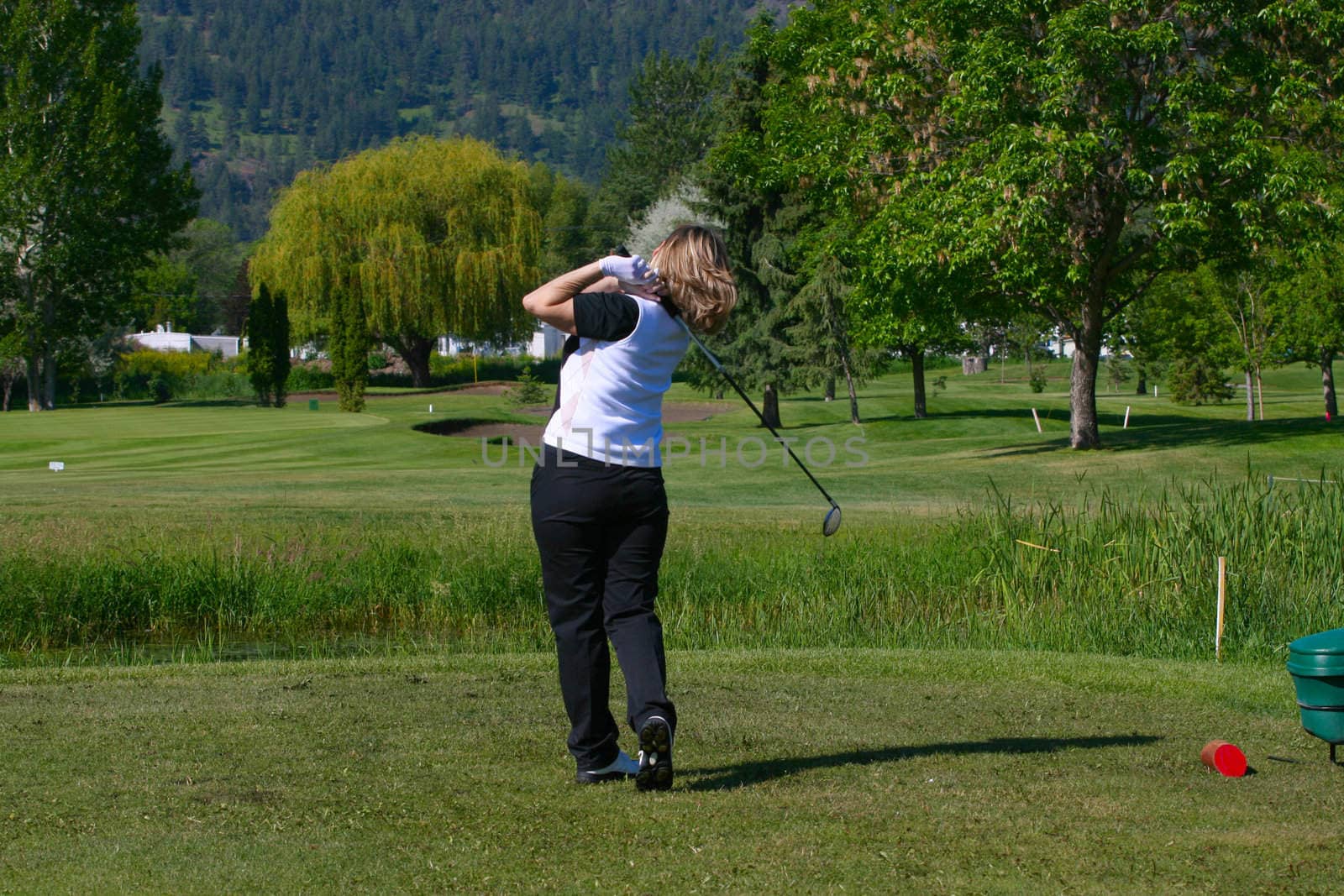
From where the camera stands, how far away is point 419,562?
13.5 m

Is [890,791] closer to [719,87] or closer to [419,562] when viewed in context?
[419,562]

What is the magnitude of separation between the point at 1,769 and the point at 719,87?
91137mm

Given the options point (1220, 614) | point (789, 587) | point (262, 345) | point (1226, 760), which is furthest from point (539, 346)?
point (1226, 760)

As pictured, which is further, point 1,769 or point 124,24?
point 124,24

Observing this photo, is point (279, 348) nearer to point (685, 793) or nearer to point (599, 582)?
point (599, 582)

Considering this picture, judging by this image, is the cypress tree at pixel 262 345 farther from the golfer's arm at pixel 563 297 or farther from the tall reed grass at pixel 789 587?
the golfer's arm at pixel 563 297

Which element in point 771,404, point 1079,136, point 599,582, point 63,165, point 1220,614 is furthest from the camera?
point 63,165

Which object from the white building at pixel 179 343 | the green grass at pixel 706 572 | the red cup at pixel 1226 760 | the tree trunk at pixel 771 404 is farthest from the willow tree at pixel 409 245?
the red cup at pixel 1226 760

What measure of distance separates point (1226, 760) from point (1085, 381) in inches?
1022

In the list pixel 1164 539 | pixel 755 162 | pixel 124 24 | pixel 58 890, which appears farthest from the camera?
pixel 124 24

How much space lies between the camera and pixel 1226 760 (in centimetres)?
537

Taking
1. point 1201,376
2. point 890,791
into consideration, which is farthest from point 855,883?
point 1201,376

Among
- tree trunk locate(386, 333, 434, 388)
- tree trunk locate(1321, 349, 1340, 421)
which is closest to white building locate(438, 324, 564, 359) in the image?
tree trunk locate(386, 333, 434, 388)

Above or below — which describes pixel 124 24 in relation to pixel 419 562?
above
